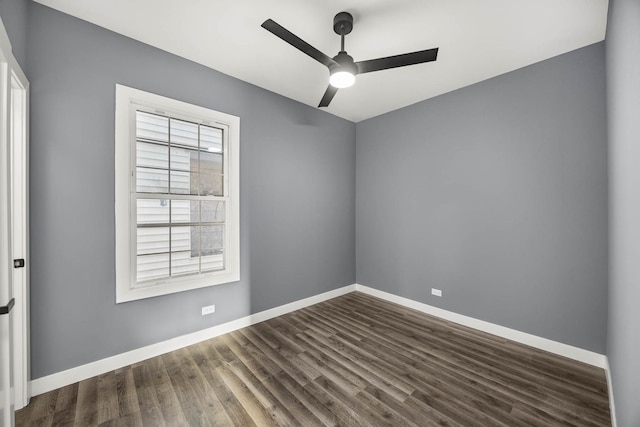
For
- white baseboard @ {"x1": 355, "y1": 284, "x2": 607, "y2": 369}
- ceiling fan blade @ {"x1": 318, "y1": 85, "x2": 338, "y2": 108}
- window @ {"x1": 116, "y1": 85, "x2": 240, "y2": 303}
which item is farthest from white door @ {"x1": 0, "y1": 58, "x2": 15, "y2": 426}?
white baseboard @ {"x1": 355, "y1": 284, "x2": 607, "y2": 369}

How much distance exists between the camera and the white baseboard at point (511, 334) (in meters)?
2.39

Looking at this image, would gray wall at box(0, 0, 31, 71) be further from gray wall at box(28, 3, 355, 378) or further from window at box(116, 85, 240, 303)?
window at box(116, 85, 240, 303)

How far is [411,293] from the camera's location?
3.74 meters

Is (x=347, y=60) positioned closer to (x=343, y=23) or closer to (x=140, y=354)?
(x=343, y=23)

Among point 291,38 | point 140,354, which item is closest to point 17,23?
point 291,38

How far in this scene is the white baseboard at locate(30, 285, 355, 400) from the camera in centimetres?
201

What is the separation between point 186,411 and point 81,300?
1.26m

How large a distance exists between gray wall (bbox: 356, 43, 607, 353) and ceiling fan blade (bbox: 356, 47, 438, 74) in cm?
152

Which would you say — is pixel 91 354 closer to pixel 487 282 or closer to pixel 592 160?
pixel 487 282

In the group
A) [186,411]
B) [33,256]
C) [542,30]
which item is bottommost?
[186,411]

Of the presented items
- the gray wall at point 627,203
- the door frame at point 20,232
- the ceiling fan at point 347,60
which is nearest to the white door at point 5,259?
the door frame at point 20,232

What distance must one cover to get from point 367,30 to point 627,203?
2155mm

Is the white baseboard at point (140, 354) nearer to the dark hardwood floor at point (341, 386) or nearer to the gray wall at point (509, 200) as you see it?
the dark hardwood floor at point (341, 386)

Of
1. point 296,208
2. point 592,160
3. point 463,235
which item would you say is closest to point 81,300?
point 296,208
